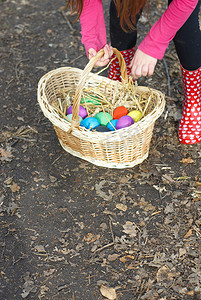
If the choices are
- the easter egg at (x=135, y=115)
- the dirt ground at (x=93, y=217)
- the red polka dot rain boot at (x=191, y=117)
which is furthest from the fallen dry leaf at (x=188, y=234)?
the easter egg at (x=135, y=115)

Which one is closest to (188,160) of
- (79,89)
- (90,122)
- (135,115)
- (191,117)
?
(191,117)

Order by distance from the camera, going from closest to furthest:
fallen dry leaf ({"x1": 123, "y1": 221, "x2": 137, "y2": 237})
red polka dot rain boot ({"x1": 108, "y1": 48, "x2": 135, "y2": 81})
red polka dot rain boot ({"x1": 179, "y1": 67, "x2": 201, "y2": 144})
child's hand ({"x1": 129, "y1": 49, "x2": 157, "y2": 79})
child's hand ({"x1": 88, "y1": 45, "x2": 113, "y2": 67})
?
child's hand ({"x1": 129, "y1": 49, "x2": 157, "y2": 79})
fallen dry leaf ({"x1": 123, "y1": 221, "x2": 137, "y2": 237})
child's hand ({"x1": 88, "y1": 45, "x2": 113, "y2": 67})
red polka dot rain boot ({"x1": 179, "y1": 67, "x2": 201, "y2": 144})
red polka dot rain boot ({"x1": 108, "y1": 48, "x2": 135, "y2": 81})

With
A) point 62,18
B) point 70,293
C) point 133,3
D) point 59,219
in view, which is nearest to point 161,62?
point 62,18

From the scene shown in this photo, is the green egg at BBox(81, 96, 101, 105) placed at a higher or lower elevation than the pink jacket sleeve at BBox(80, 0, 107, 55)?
lower

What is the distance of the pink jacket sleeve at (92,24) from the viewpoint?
2.13 metres

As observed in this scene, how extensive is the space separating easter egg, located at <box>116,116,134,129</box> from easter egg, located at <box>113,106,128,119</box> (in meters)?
0.11

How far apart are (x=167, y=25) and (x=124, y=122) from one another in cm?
72

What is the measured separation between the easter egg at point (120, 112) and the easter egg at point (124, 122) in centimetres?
11

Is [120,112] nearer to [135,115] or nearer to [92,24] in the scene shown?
[135,115]

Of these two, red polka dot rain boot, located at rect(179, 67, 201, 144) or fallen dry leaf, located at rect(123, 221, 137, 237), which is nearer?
fallen dry leaf, located at rect(123, 221, 137, 237)

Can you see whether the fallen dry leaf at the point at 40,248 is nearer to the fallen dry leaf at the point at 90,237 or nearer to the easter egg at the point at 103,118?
the fallen dry leaf at the point at 90,237

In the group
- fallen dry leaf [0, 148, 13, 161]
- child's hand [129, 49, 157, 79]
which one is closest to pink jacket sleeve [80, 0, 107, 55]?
child's hand [129, 49, 157, 79]

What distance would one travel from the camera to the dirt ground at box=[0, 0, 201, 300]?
1.86 m

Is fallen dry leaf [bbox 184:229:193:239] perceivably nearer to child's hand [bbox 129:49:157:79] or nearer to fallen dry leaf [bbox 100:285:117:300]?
fallen dry leaf [bbox 100:285:117:300]
